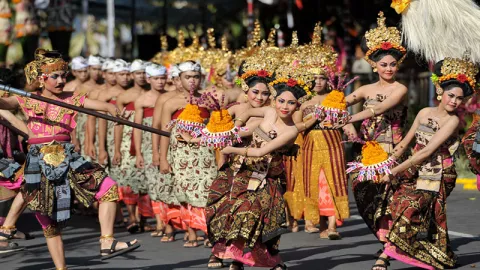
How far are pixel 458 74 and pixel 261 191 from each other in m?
1.91

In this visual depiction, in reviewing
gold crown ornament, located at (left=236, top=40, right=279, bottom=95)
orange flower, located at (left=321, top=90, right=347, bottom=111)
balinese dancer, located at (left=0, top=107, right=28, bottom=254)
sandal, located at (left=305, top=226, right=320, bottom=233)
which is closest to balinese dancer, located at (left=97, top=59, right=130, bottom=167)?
balinese dancer, located at (left=0, top=107, right=28, bottom=254)

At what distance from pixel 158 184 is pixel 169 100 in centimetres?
113

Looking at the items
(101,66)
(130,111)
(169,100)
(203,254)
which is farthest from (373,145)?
(101,66)

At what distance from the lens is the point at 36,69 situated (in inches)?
422

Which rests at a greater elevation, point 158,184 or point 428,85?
point 428,85

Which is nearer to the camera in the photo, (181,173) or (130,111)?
(181,173)

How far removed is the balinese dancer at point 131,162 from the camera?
14.6m

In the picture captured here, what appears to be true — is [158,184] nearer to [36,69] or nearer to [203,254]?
[203,254]

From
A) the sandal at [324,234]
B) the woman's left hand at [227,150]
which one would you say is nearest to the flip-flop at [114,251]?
the woman's left hand at [227,150]

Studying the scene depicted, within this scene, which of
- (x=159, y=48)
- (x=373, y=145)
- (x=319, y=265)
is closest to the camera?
(x=373, y=145)

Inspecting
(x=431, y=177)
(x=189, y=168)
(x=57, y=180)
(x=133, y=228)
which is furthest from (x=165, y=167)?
(x=431, y=177)

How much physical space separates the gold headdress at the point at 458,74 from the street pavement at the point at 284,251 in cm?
162

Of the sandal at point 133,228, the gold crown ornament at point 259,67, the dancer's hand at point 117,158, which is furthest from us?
the dancer's hand at point 117,158

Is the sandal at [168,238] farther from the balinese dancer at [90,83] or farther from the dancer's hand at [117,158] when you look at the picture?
the balinese dancer at [90,83]
